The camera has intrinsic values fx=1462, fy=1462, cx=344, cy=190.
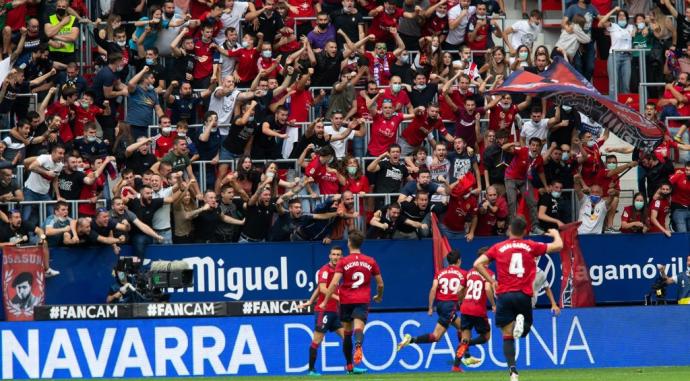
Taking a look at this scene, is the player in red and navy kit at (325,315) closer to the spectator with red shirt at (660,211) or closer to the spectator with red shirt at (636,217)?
the spectator with red shirt at (636,217)

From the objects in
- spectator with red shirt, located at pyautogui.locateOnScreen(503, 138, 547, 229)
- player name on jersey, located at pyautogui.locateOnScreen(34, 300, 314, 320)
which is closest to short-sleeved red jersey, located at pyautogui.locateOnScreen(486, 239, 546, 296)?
player name on jersey, located at pyautogui.locateOnScreen(34, 300, 314, 320)

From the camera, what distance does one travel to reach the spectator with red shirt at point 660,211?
25.6 m

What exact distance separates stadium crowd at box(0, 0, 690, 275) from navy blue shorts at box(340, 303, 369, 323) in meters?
4.03

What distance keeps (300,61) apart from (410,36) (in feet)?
8.40

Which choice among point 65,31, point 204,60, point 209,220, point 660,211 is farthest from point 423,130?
point 65,31

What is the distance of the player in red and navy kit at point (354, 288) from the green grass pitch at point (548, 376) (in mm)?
551

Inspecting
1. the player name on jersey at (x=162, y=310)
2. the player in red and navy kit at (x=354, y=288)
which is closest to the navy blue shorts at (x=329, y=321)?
the player in red and navy kit at (x=354, y=288)

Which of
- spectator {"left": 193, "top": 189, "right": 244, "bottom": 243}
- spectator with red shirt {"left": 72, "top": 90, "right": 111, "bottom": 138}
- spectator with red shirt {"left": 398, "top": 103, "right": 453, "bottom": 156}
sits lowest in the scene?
spectator {"left": 193, "top": 189, "right": 244, "bottom": 243}

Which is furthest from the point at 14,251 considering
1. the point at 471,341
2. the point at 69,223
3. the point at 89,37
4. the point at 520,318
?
the point at 520,318

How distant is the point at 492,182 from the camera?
25.7 m

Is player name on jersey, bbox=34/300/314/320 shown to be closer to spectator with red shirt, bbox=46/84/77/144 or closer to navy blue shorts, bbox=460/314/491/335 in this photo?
navy blue shorts, bbox=460/314/491/335

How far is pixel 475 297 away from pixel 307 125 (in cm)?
612

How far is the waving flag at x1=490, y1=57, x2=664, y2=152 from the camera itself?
946 inches

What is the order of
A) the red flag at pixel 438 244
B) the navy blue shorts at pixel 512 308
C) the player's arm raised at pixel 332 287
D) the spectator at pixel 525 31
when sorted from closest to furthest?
the navy blue shorts at pixel 512 308, the player's arm raised at pixel 332 287, the red flag at pixel 438 244, the spectator at pixel 525 31
